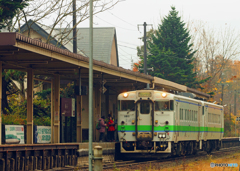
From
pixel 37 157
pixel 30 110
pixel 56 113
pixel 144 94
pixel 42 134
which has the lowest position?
pixel 37 157

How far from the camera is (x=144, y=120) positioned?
2041 centimetres

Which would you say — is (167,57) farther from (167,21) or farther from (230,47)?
(230,47)

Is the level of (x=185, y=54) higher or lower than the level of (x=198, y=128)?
higher

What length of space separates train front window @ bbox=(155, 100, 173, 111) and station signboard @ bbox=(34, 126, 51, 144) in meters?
4.97

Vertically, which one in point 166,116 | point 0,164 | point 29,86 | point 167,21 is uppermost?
point 167,21

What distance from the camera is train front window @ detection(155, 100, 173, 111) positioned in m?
20.5

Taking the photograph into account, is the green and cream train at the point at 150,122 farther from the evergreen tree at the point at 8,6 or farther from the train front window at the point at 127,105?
the evergreen tree at the point at 8,6

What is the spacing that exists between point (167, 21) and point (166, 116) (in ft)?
116

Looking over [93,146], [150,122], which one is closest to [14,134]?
[93,146]

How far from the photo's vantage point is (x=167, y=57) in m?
52.6

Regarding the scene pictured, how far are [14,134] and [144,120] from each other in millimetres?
6185

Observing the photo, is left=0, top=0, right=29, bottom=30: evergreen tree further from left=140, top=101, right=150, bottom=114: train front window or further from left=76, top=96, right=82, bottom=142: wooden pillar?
left=140, top=101, right=150, bottom=114: train front window

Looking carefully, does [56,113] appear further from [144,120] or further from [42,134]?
[144,120]

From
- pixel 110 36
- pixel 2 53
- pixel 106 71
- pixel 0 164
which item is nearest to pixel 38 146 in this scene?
pixel 0 164
